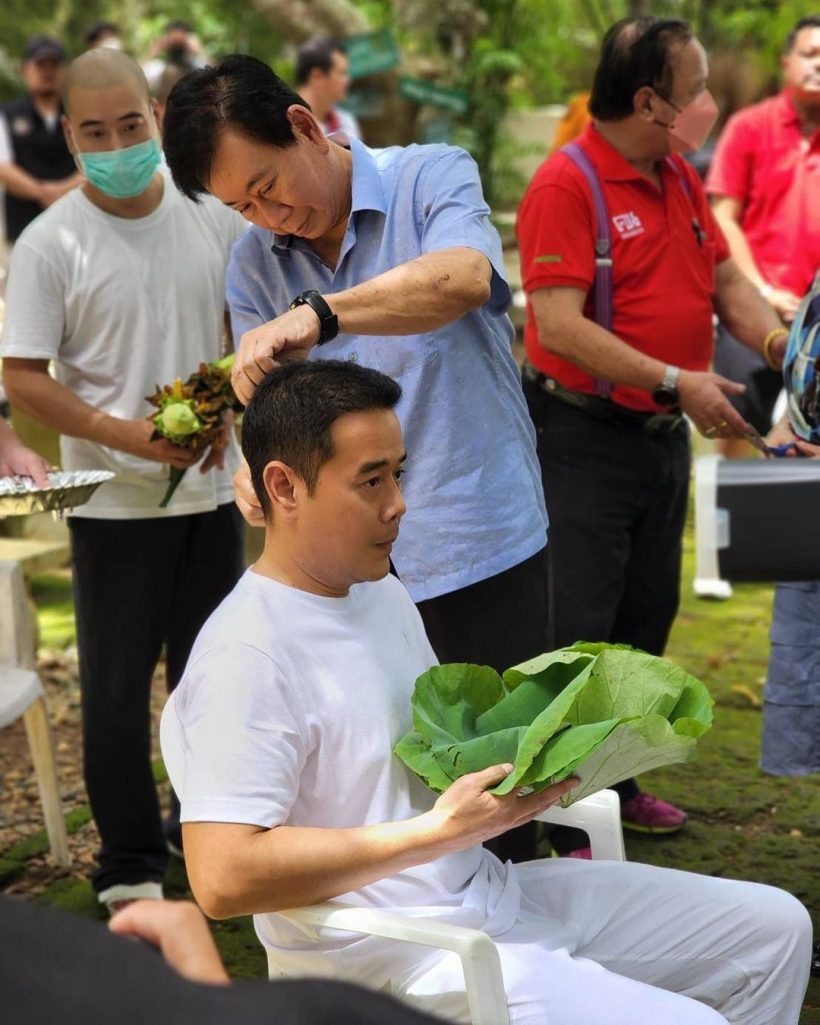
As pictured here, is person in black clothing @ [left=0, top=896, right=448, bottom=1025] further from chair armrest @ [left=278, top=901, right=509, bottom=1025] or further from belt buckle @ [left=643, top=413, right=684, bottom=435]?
belt buckle @ [left=643, top=413, right=684, bottom=435]

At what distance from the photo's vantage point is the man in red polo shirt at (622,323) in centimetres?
401

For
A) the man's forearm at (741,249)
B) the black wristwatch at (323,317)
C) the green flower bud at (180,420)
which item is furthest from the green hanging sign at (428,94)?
the black wristwatch at (323,317)

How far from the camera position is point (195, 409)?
3773 millimetres

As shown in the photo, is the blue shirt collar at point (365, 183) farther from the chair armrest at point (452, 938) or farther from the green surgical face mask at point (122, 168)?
the chair armrest at point (452, 938)

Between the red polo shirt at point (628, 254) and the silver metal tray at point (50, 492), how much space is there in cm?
131

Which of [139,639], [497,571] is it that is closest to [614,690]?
[497,571]

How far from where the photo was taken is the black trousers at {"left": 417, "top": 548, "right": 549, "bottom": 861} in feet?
10.6

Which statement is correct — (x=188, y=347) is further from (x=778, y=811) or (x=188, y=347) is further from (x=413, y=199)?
(x=778, y=811)

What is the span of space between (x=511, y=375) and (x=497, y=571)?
1.41 feet

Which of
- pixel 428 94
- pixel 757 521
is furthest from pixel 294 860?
pixel 428 94

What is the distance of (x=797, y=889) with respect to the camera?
160 inches

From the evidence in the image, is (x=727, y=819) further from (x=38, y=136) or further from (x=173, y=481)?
(x=38, y=136)

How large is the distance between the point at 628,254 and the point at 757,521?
2.44m

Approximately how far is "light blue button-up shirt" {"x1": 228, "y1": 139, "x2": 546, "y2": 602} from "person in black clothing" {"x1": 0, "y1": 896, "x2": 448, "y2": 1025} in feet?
6.27
